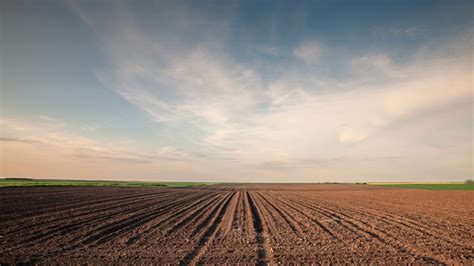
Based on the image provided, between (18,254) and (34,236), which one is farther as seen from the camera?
(34,236)

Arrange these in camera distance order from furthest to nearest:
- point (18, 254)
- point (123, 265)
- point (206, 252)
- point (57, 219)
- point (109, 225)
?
point (57, 219), point (109, 225), point (206, 252), point (18, 254), point (123, 265)

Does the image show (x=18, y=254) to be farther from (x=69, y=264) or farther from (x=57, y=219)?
(x=57, y=219)

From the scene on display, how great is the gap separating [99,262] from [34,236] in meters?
4.90

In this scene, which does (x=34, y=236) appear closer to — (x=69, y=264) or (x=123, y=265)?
(x=69, y=264)

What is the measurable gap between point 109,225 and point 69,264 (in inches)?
240

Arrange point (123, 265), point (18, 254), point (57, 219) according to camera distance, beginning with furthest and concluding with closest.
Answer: point (57, 219) → point (18, 254) → point (123, 265)

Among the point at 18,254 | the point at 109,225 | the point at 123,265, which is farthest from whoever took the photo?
the point at 109,225

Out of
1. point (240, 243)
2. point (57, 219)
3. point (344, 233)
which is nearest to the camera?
point (240, 243)

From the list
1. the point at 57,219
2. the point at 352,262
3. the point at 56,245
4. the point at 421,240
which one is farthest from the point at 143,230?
the point at 421,240

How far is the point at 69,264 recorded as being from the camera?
27.0ft

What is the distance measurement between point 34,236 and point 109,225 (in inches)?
130

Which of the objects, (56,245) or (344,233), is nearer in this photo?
(56,245)

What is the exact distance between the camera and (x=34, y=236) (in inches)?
446

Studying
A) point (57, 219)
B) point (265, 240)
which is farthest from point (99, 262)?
point (57, 219)
